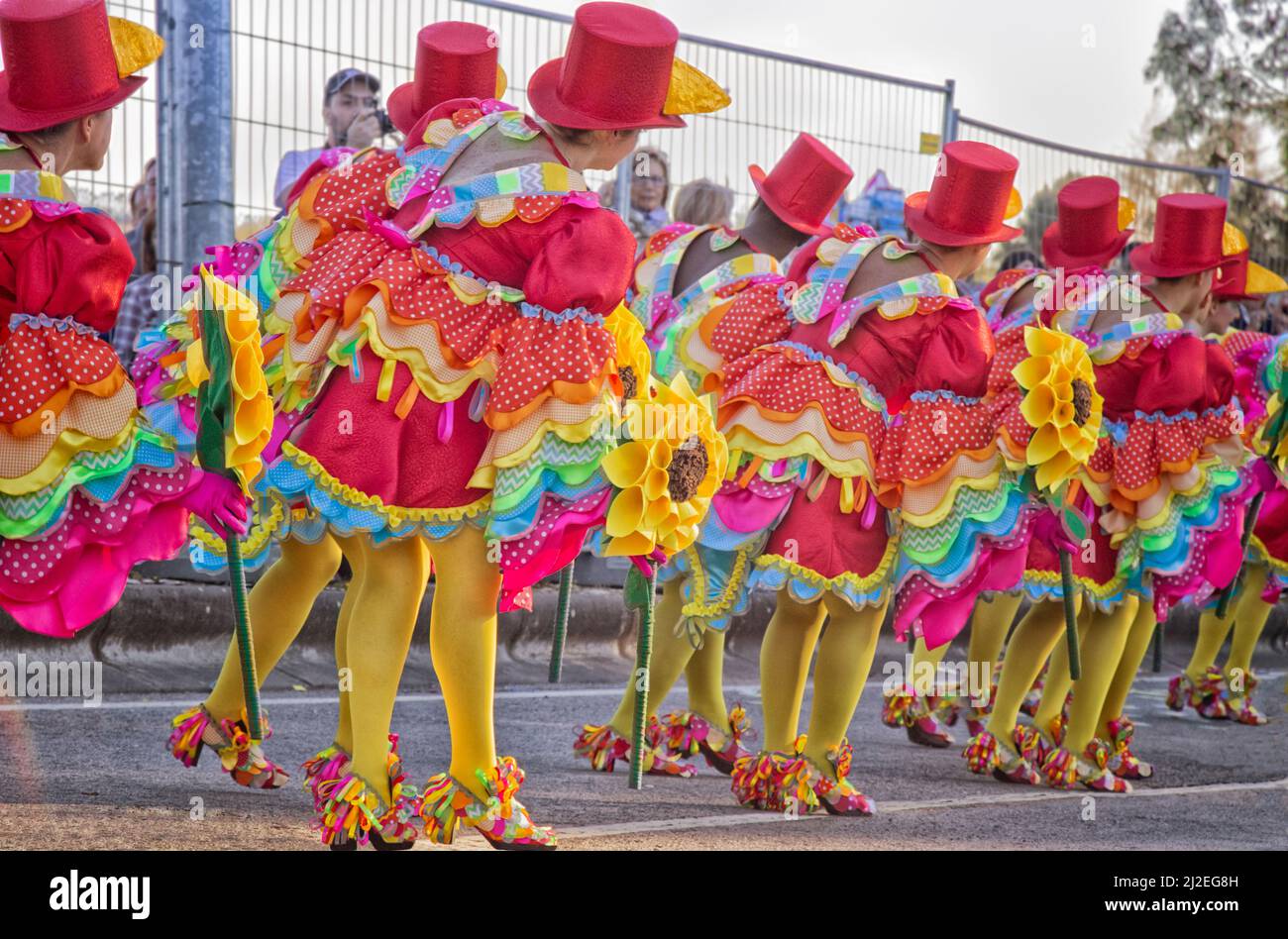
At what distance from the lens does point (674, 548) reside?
489 cm

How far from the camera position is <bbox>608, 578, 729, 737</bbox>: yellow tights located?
6.49m

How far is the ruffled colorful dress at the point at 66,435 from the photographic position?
446 cm

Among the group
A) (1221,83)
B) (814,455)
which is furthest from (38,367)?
(1221,83)

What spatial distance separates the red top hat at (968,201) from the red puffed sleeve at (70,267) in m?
2.82

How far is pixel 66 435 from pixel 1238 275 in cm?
567

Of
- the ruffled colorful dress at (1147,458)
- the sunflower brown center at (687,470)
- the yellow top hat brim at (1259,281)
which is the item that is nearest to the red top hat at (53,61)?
the sunflower brown center at (687,470)

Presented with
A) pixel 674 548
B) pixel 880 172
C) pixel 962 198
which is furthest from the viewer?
pixel 880 172

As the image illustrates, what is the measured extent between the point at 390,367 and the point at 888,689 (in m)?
3.93

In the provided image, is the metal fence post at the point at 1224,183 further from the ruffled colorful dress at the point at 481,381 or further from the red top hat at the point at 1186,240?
the ruffled colorful dress at the point at 481,381

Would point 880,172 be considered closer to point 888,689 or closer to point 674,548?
point 888,689

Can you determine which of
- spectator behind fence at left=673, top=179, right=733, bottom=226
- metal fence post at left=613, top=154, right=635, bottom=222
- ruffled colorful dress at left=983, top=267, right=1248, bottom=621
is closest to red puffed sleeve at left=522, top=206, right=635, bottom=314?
ruffled colorful dress at left=983, top=267, right=1248, bottom=621

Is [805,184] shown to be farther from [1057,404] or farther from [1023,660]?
[1023,660]

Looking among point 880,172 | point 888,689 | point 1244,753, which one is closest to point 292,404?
point 888,689

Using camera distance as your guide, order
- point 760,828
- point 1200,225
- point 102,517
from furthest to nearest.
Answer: point 1200,225 → point 760,828 → point 102,517
